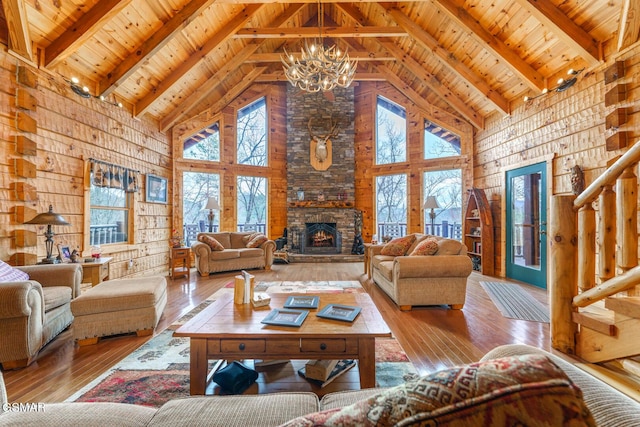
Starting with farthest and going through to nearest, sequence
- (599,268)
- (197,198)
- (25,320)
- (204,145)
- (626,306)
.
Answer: (204,145)
(197,198)
(25,320)
(599,268)
(626,306)

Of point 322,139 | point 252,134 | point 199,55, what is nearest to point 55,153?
point 199,55

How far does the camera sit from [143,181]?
17.6 ft

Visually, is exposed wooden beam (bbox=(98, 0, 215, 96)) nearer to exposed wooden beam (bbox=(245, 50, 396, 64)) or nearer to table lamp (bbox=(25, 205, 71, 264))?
exposed wooden beam (bbox=(245, 50, 396, 64))

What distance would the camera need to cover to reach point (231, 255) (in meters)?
5.44

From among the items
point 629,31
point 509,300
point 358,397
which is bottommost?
point 509,300

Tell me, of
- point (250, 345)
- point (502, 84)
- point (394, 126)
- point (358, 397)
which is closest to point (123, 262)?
point (250, 345)

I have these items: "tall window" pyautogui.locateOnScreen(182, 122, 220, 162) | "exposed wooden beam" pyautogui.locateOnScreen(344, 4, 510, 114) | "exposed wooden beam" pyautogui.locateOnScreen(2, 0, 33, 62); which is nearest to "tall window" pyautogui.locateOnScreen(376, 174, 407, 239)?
"exposed wooden beam" pyautogui.locateOnScreen(344, 4, 510, 114)

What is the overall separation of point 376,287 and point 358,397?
353 cm

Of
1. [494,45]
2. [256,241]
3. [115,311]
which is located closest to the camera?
[115,311]

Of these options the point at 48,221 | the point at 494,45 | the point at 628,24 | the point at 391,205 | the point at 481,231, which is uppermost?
the point at 494,45

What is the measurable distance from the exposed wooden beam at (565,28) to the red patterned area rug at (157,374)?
414cm

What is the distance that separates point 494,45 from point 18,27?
5940mm

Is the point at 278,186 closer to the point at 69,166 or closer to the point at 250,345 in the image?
the point at 69,166

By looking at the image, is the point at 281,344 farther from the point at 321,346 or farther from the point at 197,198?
the point at 197,198
